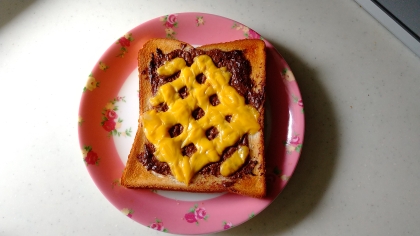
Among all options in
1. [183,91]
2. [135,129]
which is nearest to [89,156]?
[135,129]

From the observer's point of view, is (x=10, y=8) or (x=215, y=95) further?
(x=10, y=8)

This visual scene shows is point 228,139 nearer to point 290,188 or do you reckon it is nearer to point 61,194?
point 290,188

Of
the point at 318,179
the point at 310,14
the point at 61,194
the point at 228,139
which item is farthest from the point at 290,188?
the point at 61,194

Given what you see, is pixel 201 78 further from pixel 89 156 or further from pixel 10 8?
pixel 10 8

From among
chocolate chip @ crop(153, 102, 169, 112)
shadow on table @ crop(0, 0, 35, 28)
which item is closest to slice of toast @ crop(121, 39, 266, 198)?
chocolate chip @ crop(153, 102, 169, 112)

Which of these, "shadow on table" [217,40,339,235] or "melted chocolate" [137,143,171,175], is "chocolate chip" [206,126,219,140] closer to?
"melted chocolate" [137,143,171,175]
